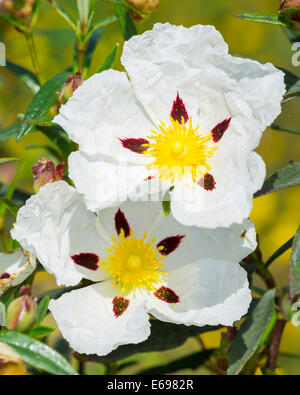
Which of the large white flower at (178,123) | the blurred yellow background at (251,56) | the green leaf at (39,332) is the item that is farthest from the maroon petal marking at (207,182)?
the blurred yellow background at (251,56)

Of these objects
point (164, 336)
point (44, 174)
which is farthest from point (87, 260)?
point (164, 336)

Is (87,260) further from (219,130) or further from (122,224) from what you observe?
(219,130)

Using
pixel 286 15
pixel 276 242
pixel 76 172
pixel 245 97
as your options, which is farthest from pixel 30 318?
pixel 276 242

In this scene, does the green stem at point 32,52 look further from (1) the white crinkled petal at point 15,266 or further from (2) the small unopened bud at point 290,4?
(2) the small unopened bud at point 290,4

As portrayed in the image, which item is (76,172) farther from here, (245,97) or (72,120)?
(245,97)

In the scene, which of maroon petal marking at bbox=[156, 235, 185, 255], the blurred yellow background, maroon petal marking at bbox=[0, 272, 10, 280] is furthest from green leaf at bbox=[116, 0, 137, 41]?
the blurred yellow background
